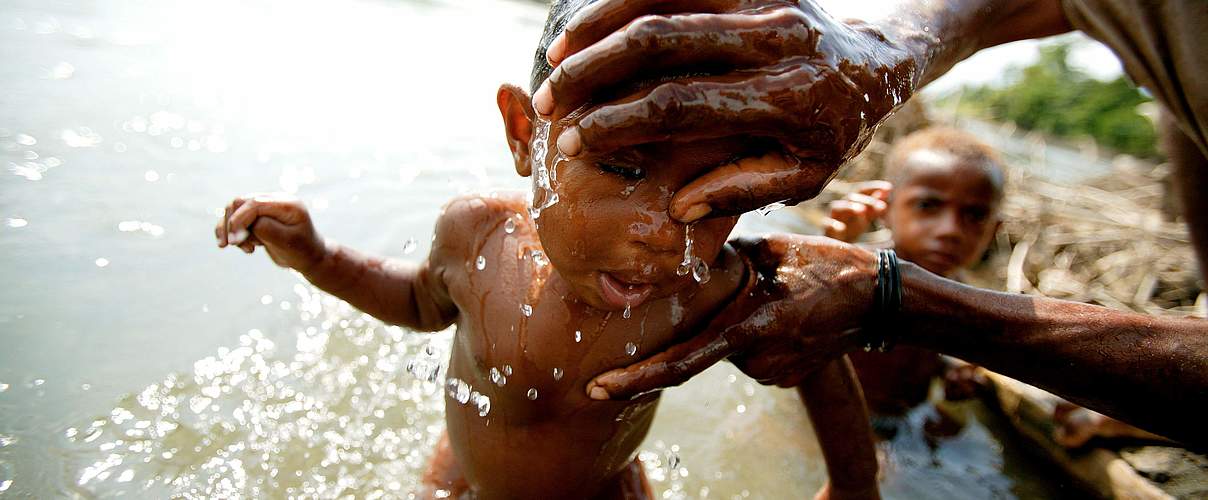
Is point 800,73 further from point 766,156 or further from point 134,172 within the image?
point 134,172

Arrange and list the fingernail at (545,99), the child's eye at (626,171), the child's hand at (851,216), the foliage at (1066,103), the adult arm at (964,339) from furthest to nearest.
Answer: the foliage at (1066,103), the child's hand at (851,216), the adult arm at (964,339), the child's eye at (626,171), the fingernail at (545,99)

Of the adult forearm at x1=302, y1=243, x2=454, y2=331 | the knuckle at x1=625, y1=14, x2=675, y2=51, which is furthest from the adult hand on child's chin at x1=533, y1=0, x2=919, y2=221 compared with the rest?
→ the adult forearm at x1=302, y1=243, x2=454, y2=331

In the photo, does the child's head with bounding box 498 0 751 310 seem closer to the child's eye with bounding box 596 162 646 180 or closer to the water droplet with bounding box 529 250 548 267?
the child's eye with bounding box 596 162 646 180

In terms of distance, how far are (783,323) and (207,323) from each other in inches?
95.7

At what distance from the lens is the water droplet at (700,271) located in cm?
160

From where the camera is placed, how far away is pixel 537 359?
6.19ft

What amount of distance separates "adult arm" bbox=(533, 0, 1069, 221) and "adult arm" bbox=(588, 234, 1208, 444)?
20.3 inches

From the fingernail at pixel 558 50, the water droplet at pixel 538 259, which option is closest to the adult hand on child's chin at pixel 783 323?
the water droplet at pixel 538 259

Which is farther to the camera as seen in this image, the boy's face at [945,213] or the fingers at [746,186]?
the boy's face at [945,213]

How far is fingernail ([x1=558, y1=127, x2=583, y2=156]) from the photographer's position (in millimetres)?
1223

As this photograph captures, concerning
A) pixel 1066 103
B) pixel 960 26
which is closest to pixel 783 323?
pixel 960 26

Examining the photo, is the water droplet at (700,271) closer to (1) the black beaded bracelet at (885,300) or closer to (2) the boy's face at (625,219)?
(2) the boy's face at (625,219)

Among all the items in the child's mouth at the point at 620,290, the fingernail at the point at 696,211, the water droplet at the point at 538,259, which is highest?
the fingernail at the point at 696,211

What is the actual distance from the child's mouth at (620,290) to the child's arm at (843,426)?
80cm
